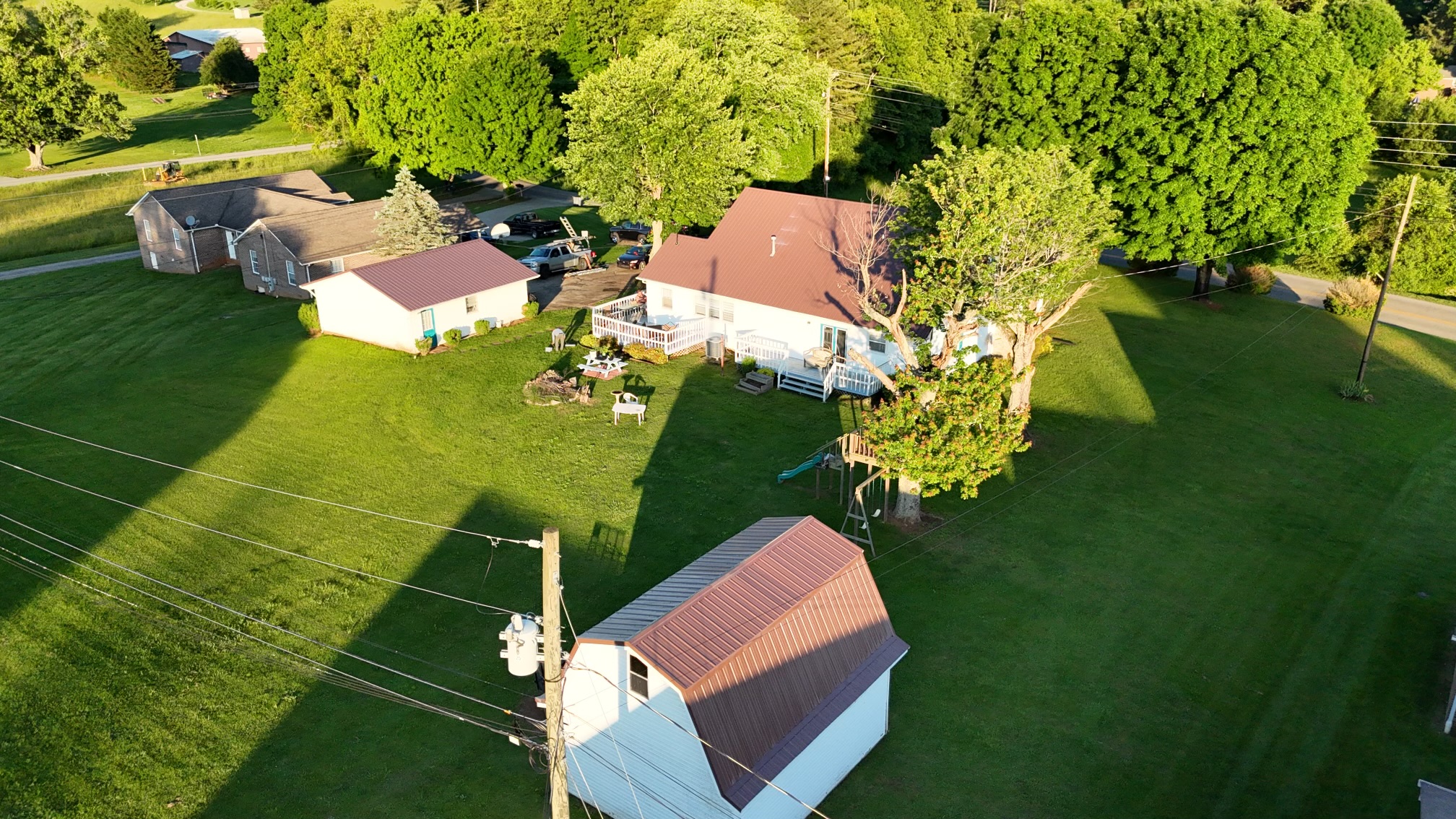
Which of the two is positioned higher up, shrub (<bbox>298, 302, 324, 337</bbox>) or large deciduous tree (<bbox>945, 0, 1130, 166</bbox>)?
large deciduous tree (<bbox>945, 0, 1130, 166</bbox>)

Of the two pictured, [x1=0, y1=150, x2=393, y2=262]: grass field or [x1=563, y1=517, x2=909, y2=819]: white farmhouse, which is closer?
[x1=563, y1=517, x2=909, y2=819]: white farmhouse

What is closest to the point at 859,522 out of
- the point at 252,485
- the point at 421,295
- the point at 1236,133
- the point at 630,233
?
the point at 252,485

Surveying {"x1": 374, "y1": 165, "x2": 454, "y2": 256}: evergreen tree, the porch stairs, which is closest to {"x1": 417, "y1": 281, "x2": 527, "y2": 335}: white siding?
{"x1": 374, "y1": 165, "x2": 454, "y2": 256}: evergreen tree

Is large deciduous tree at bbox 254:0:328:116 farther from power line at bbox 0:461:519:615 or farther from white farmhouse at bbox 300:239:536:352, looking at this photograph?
power line at bbox 0:461:519:615

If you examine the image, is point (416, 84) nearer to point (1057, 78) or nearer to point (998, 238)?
point (1057, 78)

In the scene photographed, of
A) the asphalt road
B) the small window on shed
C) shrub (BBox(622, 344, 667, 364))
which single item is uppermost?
the small window on shed

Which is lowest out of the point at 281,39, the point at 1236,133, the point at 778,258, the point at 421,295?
the point at 421,295
